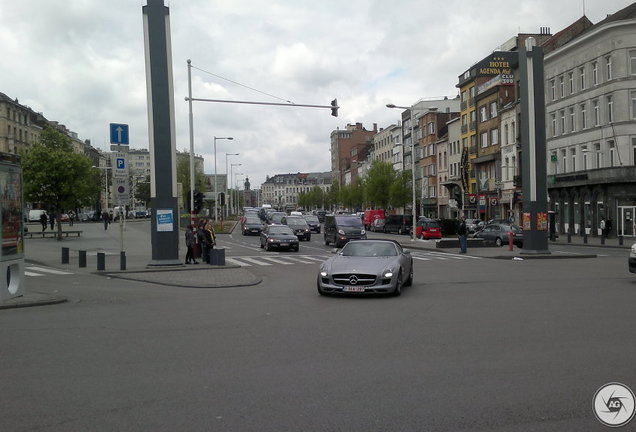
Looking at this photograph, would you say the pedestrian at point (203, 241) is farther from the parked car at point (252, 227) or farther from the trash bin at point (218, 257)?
the parked car at point (252, 227)

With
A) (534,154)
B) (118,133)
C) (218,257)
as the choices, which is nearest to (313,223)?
(534,154)

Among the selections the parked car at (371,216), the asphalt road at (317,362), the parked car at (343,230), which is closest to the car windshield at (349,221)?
the parked car at (343,230)

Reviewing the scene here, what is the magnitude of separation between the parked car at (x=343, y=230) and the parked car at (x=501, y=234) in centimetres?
745

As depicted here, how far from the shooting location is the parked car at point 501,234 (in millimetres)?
37406

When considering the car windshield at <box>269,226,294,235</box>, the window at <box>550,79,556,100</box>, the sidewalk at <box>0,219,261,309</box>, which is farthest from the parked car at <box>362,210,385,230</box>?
the sidewalk at <box>0,219,261,309</box>

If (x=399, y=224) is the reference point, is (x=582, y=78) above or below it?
above

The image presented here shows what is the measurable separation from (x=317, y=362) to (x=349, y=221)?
32.4 m

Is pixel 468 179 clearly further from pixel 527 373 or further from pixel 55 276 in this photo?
pixel 527 373

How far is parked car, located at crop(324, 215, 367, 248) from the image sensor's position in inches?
1532

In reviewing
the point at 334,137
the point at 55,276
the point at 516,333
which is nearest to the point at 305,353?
the point at 516,333

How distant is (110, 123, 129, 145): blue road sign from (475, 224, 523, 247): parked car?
76.4 ft

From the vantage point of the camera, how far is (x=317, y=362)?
25.7 ft

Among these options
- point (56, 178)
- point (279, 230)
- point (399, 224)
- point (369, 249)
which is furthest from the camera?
point (399, 224)

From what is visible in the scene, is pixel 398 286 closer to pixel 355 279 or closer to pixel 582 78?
pixel 355 279
